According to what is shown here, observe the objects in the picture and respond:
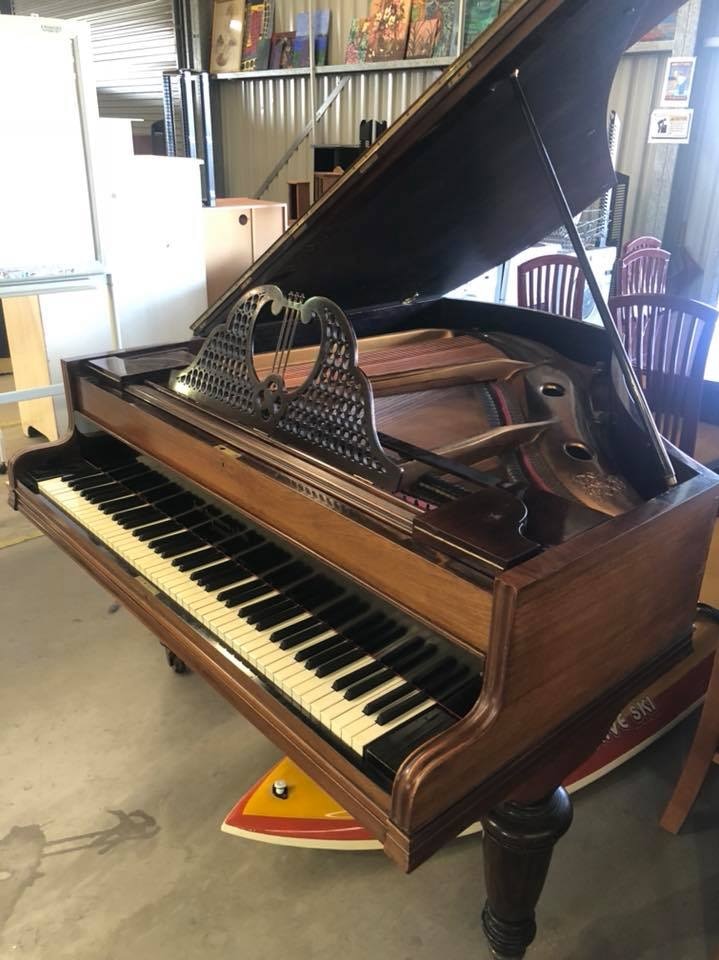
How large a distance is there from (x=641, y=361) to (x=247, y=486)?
2031 millimetres

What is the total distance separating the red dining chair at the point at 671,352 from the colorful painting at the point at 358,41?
4.51m

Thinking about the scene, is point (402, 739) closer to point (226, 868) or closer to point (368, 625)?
point (368, 625)

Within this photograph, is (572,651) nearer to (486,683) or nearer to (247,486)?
(486,683)

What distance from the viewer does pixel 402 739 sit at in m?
1.07

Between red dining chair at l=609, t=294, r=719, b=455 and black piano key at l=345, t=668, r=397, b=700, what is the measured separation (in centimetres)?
200

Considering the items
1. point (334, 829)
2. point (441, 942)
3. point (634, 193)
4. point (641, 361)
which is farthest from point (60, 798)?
point (634, 193)

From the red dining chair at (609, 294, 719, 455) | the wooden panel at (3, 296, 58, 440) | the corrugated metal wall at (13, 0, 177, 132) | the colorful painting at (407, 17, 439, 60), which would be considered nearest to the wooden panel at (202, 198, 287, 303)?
the wooden panel at (3, 296, 58, 440)

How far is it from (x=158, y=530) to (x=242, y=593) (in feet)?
1.18

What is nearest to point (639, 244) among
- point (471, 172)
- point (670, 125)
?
point (670, 125)

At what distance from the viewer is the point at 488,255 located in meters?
2.39

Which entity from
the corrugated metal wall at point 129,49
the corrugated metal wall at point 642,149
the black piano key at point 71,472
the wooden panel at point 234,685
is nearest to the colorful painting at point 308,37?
the corrugated metal wall at point 129,49

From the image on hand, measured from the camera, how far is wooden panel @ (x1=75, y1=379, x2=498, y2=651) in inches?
40.8

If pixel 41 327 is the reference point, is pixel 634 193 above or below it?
above

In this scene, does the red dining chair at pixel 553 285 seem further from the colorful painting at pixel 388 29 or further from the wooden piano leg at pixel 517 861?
the colorful painting at pixel 388 29
